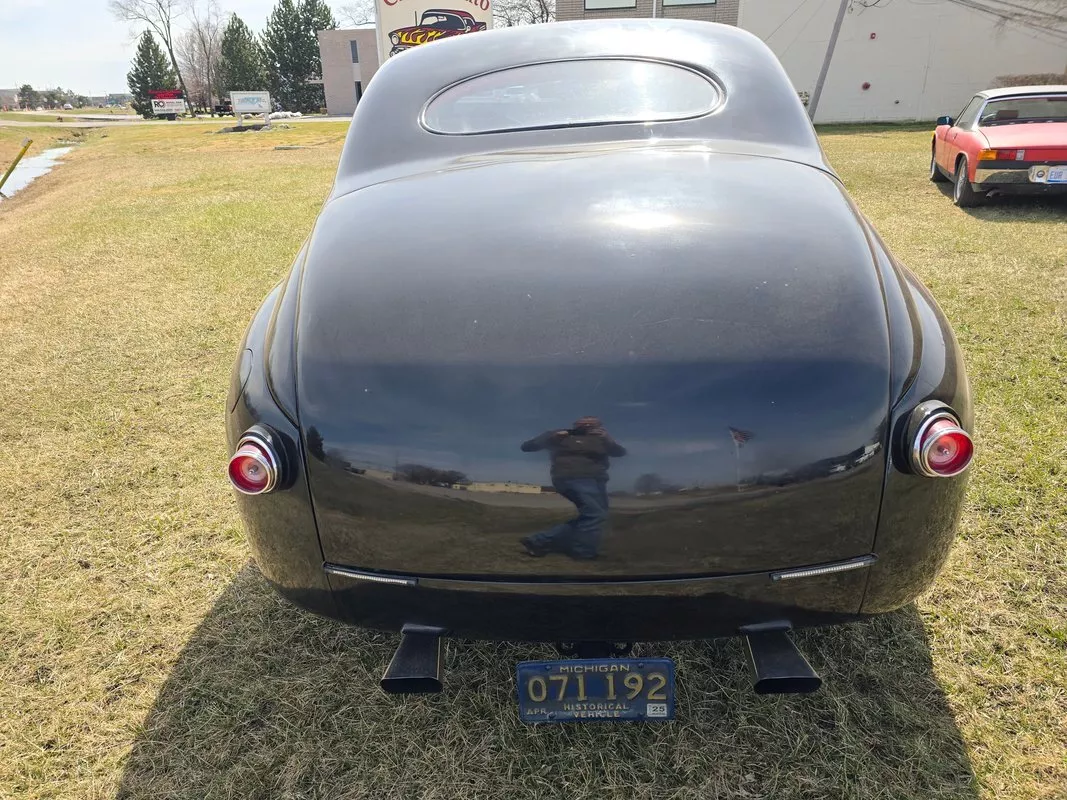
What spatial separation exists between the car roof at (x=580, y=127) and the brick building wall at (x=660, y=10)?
29.0m

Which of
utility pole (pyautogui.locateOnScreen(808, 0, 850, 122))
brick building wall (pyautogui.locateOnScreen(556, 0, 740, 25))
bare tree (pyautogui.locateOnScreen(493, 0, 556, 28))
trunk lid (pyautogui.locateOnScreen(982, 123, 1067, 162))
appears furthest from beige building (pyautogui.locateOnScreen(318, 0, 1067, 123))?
bare tree (pyautogui.locateOnScreen(493, 0, 556, 28))

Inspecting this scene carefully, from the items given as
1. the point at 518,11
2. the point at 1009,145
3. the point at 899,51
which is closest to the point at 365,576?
the point at 1009,145

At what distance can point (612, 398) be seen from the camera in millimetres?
1351

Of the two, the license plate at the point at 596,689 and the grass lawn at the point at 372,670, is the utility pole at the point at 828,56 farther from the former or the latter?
the license plate at the point at 596,689

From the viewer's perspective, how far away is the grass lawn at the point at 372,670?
5.88 feet

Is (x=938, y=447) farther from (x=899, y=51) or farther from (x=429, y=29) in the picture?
(x=899, y=51)

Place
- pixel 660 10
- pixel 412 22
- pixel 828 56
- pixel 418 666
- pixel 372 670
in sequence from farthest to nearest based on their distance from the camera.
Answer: pixel 660 10 < pixel 828 56 < pixel 412 22 < pixel 372 670 < pixel 418 666

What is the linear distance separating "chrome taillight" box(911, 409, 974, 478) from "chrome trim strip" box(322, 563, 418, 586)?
1032mm

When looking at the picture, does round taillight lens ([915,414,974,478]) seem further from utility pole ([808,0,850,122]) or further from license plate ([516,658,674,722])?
utility pole ([808,0,850,122])

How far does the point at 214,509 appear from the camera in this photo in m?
3.06

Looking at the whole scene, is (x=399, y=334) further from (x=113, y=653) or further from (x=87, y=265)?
(x=87, y=265)

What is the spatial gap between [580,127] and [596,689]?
5.28 ft

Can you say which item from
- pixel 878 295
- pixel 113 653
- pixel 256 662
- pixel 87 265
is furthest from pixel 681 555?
pixel 87 265

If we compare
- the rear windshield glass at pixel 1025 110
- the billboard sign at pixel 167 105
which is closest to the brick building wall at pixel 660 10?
the rear windshield glass at pixel 1025 110
